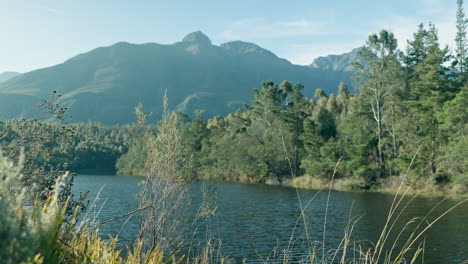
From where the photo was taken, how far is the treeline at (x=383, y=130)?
38531mm

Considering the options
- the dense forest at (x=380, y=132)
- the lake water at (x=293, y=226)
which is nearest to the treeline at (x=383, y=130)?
the dense forest at (x=380, y=132)

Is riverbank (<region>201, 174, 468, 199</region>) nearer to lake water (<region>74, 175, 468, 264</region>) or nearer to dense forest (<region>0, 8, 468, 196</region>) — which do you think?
dense forest (<region>0, 8, 468, 196</region>)

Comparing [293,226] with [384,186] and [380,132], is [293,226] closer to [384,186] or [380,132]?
[384,186]

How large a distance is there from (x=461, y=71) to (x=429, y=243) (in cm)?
3408

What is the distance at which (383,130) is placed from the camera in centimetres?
4744

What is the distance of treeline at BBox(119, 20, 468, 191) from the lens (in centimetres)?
3853

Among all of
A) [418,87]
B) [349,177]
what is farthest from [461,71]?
[349,177]

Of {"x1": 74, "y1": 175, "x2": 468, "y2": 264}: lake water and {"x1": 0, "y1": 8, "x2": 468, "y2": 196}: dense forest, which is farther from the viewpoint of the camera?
{"x1": 0, "y1": 8, "x2": 468, "y2": 196}: dense forest

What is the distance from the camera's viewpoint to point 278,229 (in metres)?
22.1

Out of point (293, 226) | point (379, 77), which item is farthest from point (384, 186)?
point (293, 226)

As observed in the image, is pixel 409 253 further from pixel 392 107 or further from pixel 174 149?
pixel 392 107

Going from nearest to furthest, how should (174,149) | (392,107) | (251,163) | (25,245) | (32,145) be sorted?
(25,245) → (32,145) → (174,149) → (392,107) → (251,163)

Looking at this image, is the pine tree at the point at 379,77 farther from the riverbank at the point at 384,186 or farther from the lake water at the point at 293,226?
the lake water at the point at 293,226

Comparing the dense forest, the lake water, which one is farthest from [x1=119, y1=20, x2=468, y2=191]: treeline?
the lake water
